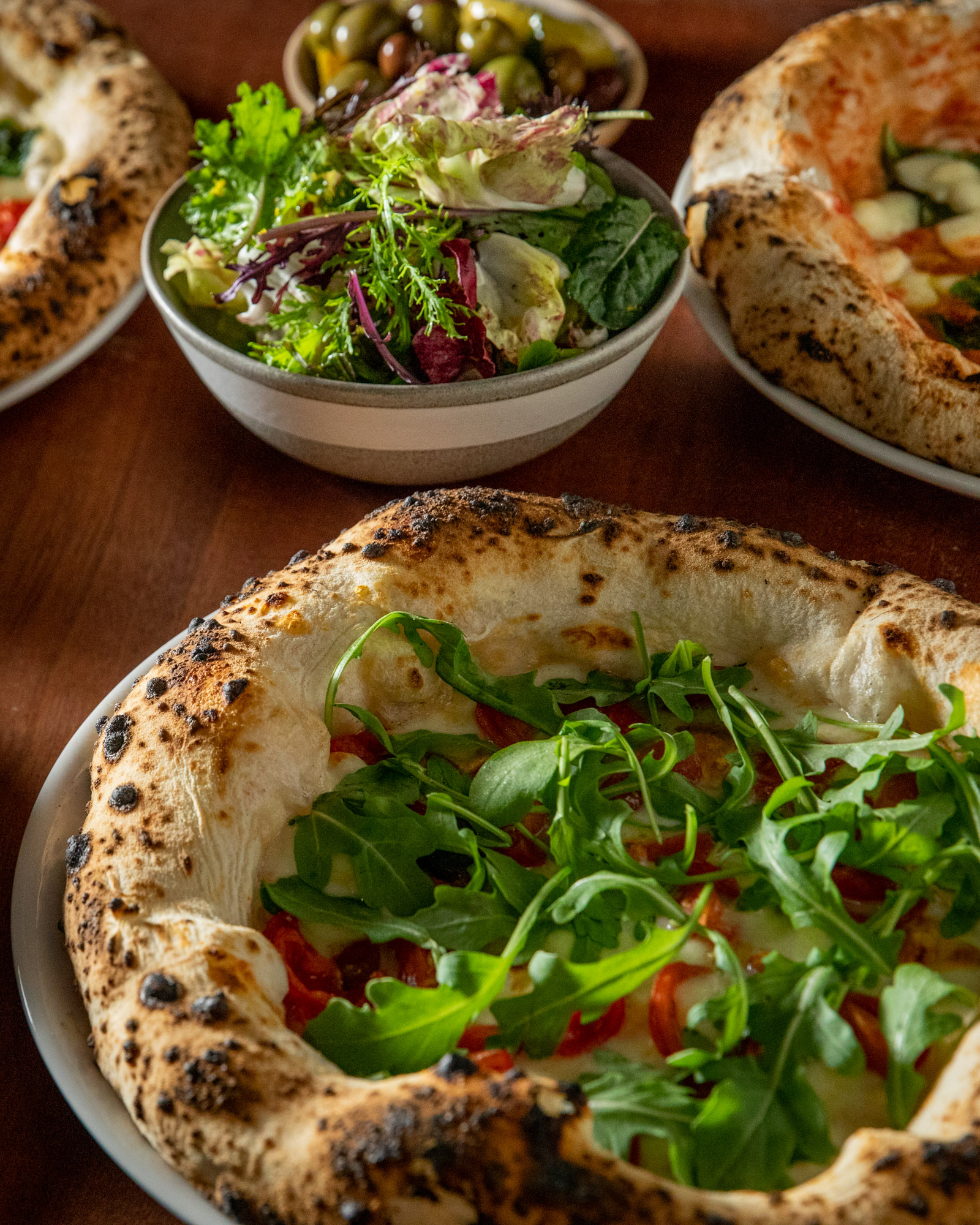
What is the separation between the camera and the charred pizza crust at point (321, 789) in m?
1.34

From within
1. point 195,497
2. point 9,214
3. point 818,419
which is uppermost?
point 9,214

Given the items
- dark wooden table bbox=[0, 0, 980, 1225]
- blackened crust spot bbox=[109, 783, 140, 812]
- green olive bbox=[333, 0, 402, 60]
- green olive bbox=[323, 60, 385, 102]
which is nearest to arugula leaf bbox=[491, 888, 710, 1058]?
blackened crust spot bbox=[109, 783, 140, 812]

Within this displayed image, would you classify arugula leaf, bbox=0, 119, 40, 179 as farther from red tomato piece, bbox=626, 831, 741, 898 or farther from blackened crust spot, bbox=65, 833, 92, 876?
red tomato piece, bbox=626, 831, 741, 898

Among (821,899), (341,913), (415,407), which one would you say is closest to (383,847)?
(341,913)

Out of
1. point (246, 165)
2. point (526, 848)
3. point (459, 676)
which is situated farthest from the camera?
point (246, 165)

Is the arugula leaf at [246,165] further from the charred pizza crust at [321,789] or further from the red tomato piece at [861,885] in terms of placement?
the red tomato piece at [861,885]

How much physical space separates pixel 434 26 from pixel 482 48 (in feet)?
0.77

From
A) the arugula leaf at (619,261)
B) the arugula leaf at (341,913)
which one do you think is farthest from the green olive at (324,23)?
the arugula leaf at (341,913)

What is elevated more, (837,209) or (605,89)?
(605,89)

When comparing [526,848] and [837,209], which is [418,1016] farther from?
[837,209]

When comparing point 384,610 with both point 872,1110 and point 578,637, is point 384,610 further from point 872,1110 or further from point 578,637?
point 872,1110

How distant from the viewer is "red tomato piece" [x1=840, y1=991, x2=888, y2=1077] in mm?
1553

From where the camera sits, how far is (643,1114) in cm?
143

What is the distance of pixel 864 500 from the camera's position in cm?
279
